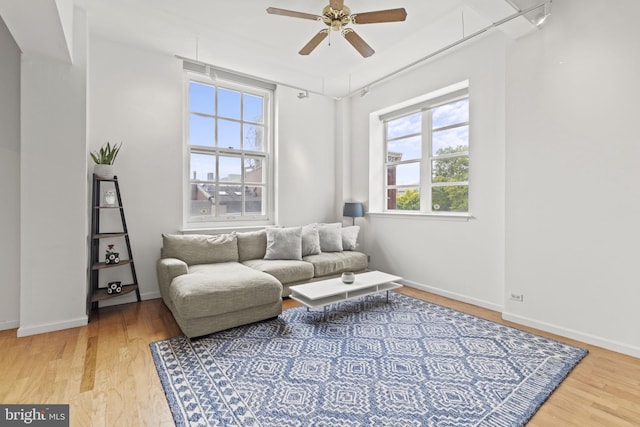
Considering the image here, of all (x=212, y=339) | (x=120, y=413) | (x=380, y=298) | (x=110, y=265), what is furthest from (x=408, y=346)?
(x=110, y=265)

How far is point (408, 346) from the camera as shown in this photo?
2.46m

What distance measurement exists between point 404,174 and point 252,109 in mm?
2601

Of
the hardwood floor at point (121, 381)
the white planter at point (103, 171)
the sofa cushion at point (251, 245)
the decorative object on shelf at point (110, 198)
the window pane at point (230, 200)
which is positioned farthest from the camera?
the window pane at point (230, 200)

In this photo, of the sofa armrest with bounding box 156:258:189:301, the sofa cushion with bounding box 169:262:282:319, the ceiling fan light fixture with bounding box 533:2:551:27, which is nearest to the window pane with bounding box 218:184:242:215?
the sofa armrest with bounding box 156:258:189:301

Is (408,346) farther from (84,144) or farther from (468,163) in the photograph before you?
(84,144)

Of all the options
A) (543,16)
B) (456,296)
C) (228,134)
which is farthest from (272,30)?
(456,296)

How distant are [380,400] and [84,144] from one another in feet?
11.0

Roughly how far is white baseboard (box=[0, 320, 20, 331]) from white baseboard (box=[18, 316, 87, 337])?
28cm

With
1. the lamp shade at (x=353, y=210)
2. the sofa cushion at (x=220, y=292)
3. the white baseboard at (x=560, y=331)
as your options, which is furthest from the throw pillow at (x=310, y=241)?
the white baseboard at (x=560, y=331)

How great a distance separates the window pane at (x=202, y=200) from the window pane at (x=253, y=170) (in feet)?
1.91

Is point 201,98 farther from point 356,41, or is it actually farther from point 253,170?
point 356,41

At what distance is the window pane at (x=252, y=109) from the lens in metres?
4.63

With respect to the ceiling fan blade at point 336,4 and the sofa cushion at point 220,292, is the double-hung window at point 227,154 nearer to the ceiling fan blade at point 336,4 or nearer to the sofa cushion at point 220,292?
the sofa cushion at point 220,292

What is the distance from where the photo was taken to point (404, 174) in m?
4.66
